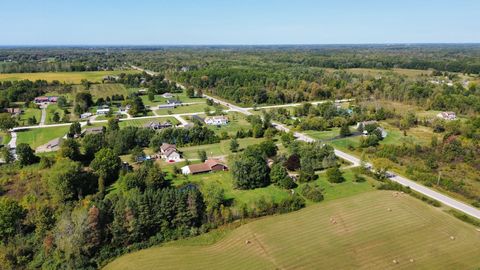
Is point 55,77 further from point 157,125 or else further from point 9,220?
point 9,220

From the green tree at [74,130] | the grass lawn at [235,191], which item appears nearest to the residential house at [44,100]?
the green tree at [74,130]

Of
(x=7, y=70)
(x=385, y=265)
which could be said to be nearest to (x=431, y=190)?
(x=385, y=265)

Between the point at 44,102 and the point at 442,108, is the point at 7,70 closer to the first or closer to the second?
the point at 44,102

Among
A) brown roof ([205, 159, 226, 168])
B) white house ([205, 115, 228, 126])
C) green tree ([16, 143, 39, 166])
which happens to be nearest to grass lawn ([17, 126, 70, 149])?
green tree ([16, 143, 39, 166])

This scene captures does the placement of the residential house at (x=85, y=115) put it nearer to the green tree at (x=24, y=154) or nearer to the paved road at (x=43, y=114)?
the paved road at (x=43, y=114)

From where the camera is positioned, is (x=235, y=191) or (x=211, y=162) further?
(x=211, y=162)

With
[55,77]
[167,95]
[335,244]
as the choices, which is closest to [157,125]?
[167,95]

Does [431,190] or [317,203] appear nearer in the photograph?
[317,203]
